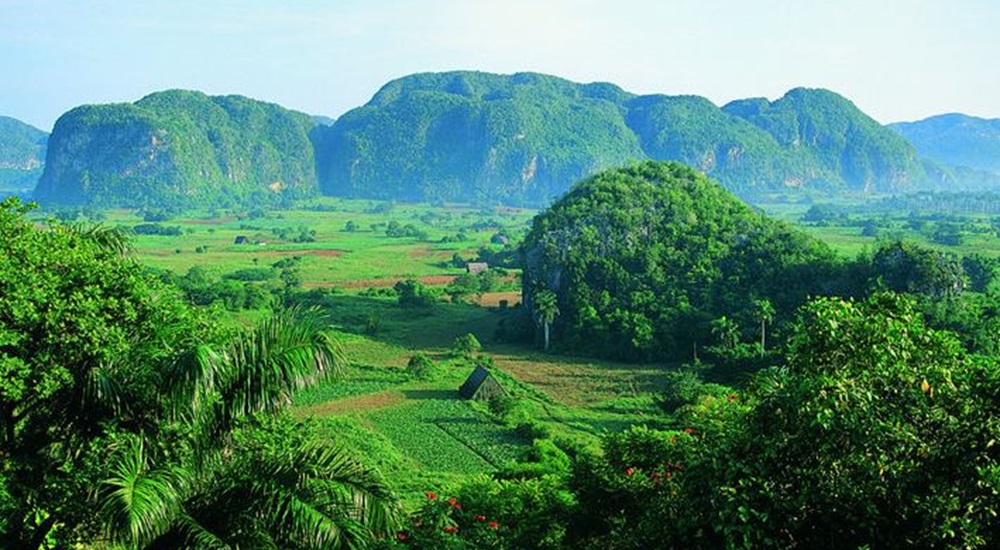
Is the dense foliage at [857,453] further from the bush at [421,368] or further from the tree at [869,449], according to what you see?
the bush at [421,368]

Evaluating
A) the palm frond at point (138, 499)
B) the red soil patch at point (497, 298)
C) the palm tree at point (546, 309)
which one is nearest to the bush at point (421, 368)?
the palm tree at point (546, 309)

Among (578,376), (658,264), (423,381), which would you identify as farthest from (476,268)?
(423,381)

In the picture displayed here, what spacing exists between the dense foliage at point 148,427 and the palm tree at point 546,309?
1495 inches

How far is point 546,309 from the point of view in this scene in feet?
161

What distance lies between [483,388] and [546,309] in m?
13.0

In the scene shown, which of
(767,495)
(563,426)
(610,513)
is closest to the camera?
(767,495)

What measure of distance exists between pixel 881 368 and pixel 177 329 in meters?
8.02

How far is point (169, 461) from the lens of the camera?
8844 millimetres

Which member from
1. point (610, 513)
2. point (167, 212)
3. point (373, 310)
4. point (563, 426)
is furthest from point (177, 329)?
point (167, 212)

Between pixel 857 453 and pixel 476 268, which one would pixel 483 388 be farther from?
pixel 476 268

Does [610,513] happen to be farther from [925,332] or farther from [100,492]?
[100,492]

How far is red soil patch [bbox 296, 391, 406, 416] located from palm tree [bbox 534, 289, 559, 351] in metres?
13.3

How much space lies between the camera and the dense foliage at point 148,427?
8.04 metres

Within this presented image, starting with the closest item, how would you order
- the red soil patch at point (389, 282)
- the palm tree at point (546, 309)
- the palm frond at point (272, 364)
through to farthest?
1. the palm frond at point (272, 364)
2. the palm tree at point (546, 309)
3. the red soil patch at point (389, 282)
